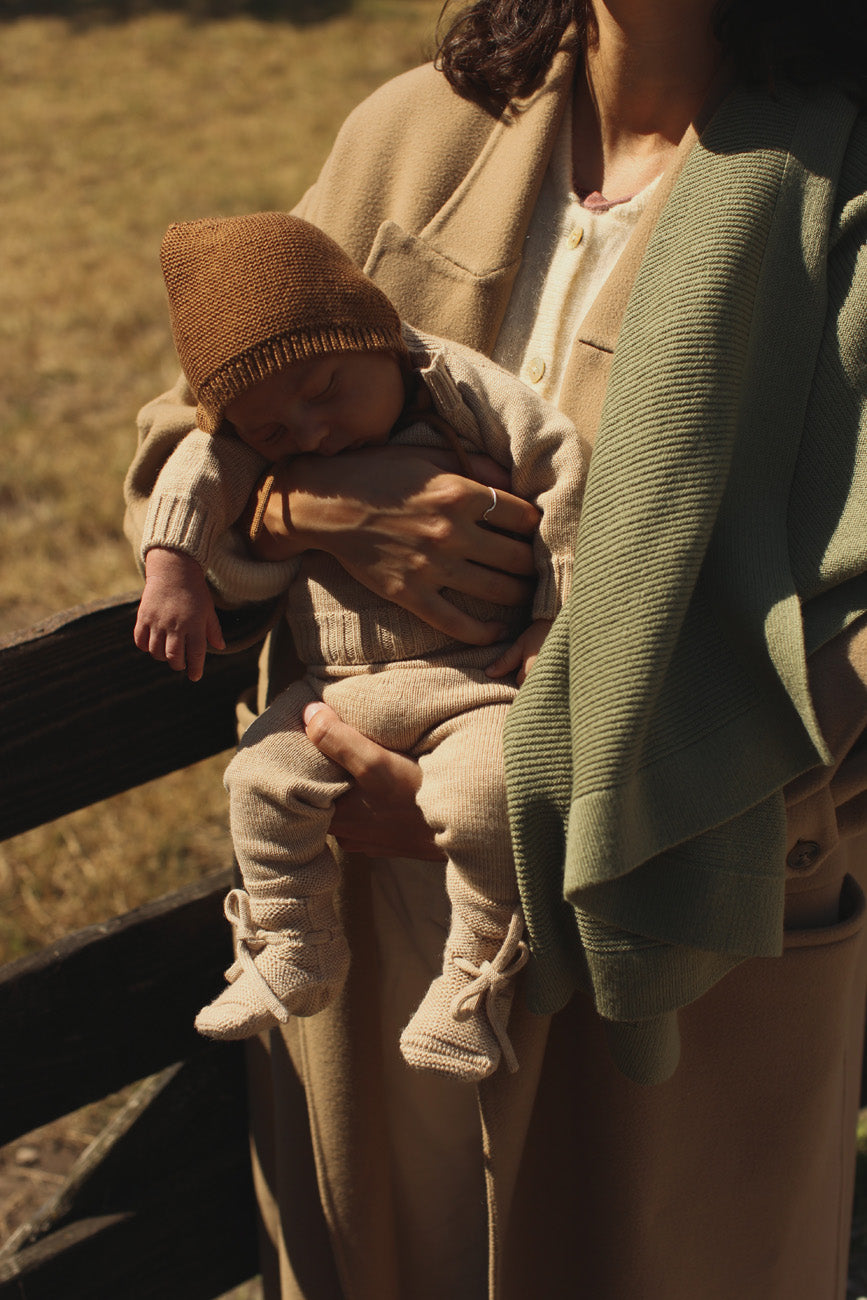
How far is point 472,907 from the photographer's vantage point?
5.25ft

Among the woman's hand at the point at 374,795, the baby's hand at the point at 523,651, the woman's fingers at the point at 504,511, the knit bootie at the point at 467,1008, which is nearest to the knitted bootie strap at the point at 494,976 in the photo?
the knit bootie at the point at 467,1008

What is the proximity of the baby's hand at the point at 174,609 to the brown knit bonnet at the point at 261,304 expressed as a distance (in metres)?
0.22

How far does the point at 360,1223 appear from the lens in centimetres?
204

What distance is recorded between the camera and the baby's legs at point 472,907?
155 cm

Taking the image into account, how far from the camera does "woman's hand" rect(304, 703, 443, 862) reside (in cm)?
166

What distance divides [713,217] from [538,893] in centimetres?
89

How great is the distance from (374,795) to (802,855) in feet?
1.93

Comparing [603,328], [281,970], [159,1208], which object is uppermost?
[603,328]

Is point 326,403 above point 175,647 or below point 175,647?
above

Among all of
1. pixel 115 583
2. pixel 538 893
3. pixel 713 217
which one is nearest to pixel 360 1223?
pixel 538 893

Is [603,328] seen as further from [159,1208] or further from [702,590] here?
Answer: [159,1208]

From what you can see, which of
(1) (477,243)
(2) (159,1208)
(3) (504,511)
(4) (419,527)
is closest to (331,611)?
(4) (419,527)

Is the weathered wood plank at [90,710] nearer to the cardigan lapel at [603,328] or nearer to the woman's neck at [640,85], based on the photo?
the cardigan lapel at [603,328]

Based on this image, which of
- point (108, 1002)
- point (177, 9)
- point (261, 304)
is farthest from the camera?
point (177, 9)
